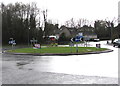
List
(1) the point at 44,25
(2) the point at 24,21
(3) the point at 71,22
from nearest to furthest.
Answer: (2) the point at 24,21 < (1) the point at 44,25 < (3) the point at 71,22

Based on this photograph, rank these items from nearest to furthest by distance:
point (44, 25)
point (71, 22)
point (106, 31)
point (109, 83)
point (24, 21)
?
point (109, 83) < point (24, 21) < point (44, 25) < point (106, 31) < point (71, 22)

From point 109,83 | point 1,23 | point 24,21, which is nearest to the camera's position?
point 109,83

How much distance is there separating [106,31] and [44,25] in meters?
43.1

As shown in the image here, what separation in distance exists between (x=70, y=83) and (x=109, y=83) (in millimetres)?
1484

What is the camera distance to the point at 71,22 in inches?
4222

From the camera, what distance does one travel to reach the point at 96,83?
6.89m

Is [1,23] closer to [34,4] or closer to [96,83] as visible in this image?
[34,4]

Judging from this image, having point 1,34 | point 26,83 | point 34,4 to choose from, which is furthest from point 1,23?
point 26,83

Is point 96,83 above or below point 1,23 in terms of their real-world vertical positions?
below

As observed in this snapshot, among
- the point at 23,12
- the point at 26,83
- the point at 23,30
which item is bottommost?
the point at 26,83

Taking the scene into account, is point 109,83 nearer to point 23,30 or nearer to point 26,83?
point 26,83

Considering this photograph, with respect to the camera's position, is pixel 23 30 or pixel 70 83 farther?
pixel 23 30

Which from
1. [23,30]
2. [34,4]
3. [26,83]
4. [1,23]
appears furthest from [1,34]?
[26,83]

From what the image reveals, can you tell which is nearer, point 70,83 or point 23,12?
point 70,83
